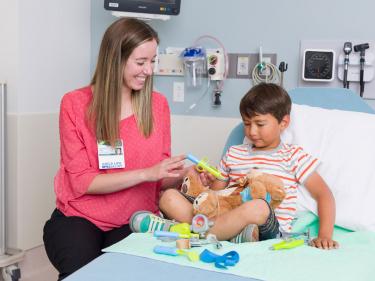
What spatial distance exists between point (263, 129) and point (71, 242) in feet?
2.38

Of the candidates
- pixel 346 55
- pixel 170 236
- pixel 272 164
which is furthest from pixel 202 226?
pixel 346 55

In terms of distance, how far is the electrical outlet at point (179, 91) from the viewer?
106 inches

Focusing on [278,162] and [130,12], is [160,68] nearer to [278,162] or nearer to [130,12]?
[130,12]

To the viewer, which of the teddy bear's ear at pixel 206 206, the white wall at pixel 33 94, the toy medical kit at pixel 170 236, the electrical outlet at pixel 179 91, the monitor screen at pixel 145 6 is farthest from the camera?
the electrical outlet at pixel 179 91

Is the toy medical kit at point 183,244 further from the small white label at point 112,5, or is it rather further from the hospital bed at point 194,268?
the small white label at point 112,5

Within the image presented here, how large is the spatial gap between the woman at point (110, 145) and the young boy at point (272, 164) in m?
0.16

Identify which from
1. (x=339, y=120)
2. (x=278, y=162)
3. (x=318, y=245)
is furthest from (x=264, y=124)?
(x=318, y=245)

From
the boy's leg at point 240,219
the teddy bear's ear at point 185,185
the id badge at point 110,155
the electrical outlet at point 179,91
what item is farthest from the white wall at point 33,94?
the boy's leg at point 240,219

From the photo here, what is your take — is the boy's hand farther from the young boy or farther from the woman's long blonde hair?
the woman's long blonde hair

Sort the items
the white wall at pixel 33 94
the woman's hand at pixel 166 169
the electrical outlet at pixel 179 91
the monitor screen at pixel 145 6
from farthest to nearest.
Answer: the electrical outlet at pixel 179 91
the monitor screen at pixel 145 6
the white wall at pixel 33 94
the woman's hand at pixel 166 169

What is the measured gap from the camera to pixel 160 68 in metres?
2.70

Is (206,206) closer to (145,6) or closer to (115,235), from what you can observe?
(115,235)

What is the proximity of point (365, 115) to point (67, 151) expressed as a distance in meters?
1.05

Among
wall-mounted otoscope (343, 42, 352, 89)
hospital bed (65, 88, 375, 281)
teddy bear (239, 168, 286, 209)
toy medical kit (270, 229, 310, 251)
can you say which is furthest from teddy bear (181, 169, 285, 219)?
wall-mounted otoscope (343, 42, 352, 89)
